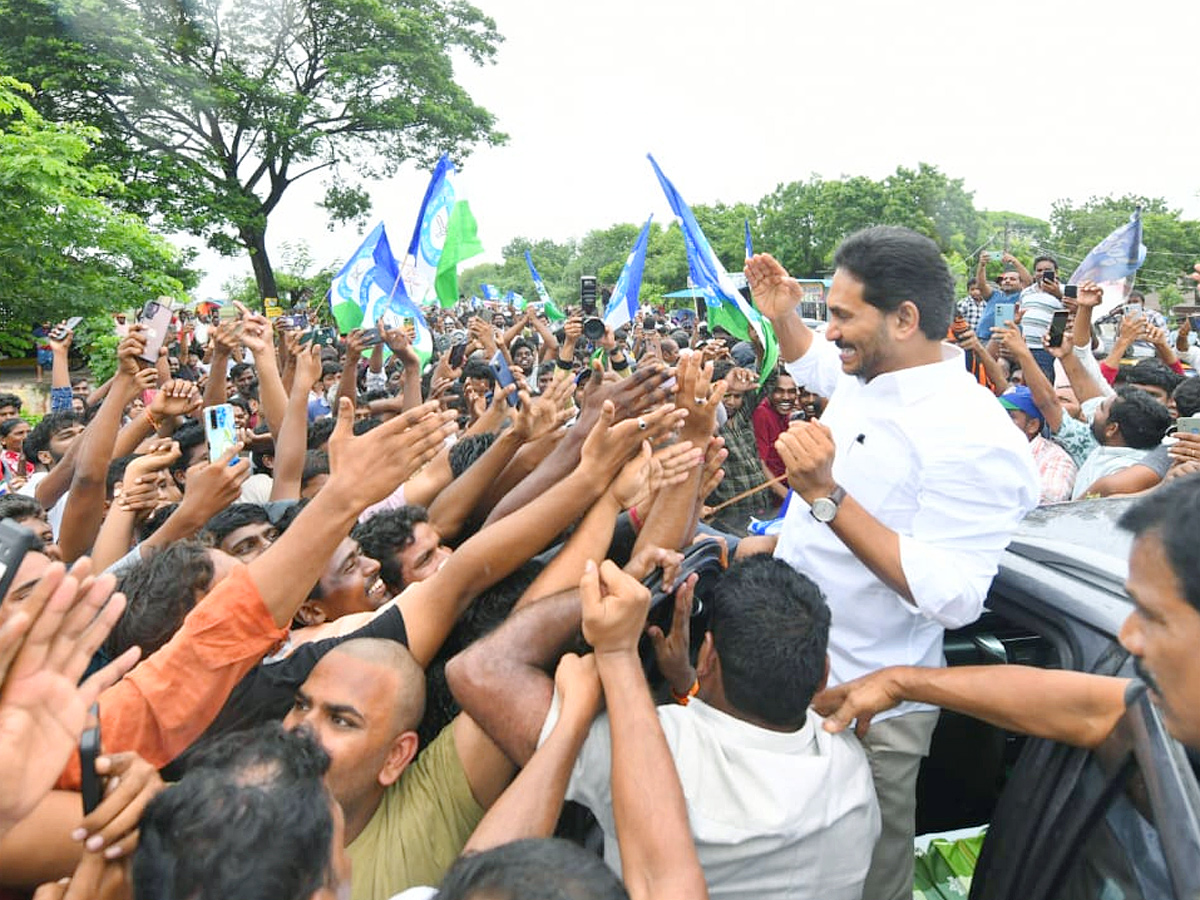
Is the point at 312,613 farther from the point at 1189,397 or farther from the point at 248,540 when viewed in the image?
the point at 1189,397

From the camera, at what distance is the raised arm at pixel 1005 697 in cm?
160

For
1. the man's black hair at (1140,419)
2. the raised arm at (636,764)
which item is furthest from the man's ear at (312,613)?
the man's black hair at (1140,419)

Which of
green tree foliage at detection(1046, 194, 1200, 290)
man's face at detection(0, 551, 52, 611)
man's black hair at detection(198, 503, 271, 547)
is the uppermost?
man's face at detection(0, 551, 52, 611)

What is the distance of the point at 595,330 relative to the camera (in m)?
5.94

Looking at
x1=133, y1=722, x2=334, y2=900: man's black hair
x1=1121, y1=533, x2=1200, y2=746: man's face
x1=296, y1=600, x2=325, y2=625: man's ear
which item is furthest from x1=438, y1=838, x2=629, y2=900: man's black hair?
x1=296, y1=600, x2=325, y2=625: man's ear

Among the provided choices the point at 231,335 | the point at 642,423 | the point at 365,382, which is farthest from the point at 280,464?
the point at 365,382

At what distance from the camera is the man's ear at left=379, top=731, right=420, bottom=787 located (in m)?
1.88

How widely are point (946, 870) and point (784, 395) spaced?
422cm

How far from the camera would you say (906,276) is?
7.32 feet

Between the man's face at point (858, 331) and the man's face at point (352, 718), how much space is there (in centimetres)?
145

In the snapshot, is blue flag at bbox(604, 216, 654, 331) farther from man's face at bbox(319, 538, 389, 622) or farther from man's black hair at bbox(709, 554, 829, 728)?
man's black hair at bbox(709, 554, 829, 728)

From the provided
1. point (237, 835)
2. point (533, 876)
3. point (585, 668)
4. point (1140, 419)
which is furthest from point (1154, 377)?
point (237, 835)

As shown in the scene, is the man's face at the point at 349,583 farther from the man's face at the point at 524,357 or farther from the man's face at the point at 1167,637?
the man's face at the point at 524,357

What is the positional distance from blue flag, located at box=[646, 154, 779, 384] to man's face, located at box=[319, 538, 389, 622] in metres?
2.65
